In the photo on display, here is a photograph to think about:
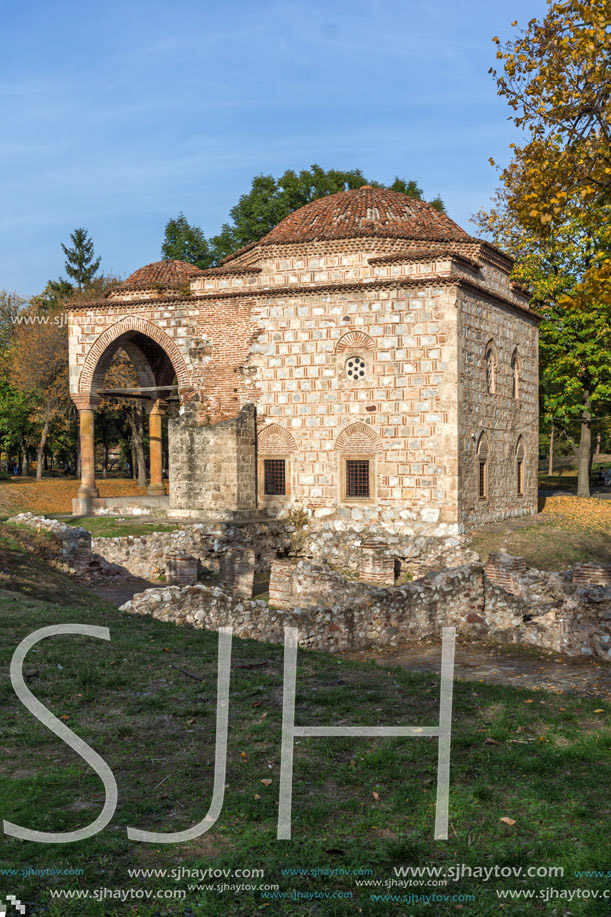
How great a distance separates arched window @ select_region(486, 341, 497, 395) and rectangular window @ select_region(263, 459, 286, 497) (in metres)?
6.63

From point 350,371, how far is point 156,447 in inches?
439

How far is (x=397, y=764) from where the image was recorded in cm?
564

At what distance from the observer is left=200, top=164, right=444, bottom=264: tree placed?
39.3 metres

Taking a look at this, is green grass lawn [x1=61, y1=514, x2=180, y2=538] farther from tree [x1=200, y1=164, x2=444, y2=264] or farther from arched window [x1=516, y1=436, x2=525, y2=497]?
tree [x1=200, y1=164, x2=444, y2=264]

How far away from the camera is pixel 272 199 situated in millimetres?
39500

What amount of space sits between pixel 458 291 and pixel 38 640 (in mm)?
16136

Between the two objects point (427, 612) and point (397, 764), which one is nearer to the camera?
point (397, 764)

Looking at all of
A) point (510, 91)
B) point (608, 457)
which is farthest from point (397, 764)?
point (608, 457)

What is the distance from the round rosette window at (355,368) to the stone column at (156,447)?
1039 centimetres

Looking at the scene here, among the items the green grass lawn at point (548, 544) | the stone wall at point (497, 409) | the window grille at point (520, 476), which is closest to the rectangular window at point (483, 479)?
the stone wall at point (497, 409)

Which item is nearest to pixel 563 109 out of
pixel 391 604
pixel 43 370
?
pixel 391 604

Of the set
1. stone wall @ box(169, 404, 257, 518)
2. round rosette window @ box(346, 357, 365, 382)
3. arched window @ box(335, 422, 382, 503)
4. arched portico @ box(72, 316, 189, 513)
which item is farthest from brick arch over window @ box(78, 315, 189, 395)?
arched window @ box(335, 422, 382, 503)

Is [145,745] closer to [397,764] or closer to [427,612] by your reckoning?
[397,764]

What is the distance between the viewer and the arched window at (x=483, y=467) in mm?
23000
